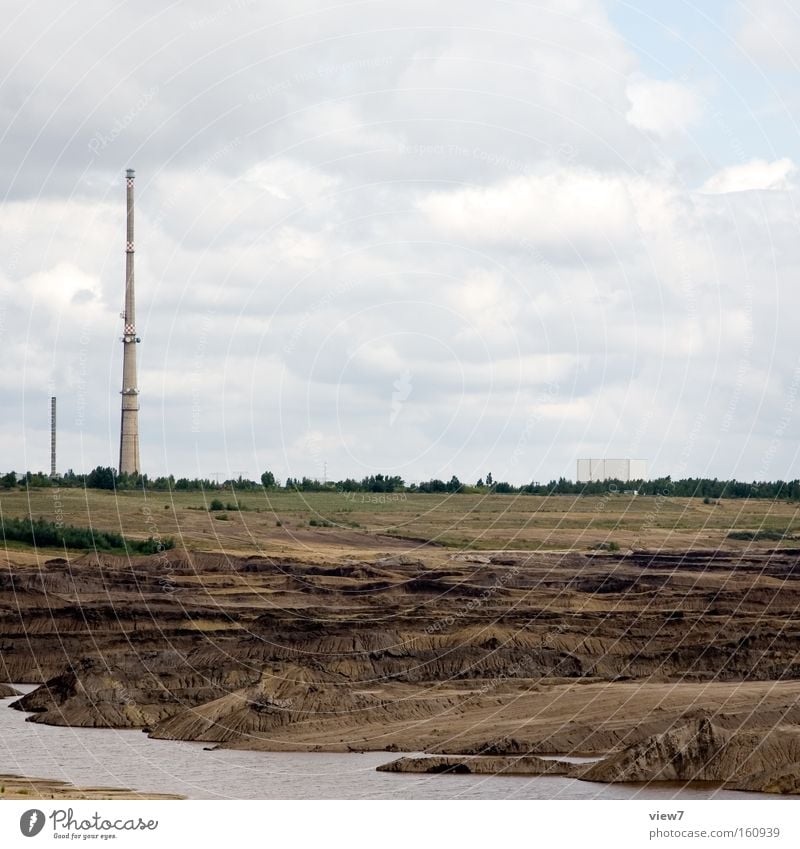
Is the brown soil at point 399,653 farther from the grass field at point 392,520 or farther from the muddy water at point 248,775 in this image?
the grass field at point 392,520

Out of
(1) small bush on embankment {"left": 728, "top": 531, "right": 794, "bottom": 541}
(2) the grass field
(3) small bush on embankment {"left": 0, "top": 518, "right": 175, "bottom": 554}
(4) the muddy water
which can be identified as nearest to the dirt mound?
(4) the muddy water

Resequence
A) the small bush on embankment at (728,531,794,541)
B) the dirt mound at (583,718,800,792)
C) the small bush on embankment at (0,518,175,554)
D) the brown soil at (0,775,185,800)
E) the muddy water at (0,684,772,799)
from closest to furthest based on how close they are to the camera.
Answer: the brown soil at (0,775,185,800)
the muddy water at (0,684,772,799)
the dirt mound at (583,718,800,792)
the small bush on embankment at (0,518,175,554)
the small bush on embankment at (728,531,794,541)

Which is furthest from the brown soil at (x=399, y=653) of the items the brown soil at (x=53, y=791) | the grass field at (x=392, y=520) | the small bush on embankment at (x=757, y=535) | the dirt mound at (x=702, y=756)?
the small bush on embankment at (x=757, y=535)

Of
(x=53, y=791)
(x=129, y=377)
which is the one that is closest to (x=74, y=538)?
(x=129, y=377)

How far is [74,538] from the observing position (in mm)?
134000

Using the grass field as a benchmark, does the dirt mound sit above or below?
below

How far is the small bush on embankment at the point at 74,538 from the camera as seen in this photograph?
436 ft

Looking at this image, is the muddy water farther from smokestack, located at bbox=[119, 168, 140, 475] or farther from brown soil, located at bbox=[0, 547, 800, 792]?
smokestack, located at bbox=[119, 168, 140, 475]

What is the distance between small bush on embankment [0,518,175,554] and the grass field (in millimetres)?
1789

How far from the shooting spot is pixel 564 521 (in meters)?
177

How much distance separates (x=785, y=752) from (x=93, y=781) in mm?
22031

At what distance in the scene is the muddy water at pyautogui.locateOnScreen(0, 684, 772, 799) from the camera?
52.8m

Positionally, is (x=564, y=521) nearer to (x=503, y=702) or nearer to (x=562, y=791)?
(x=503, y=702)

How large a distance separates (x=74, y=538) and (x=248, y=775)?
7973 centimetres
